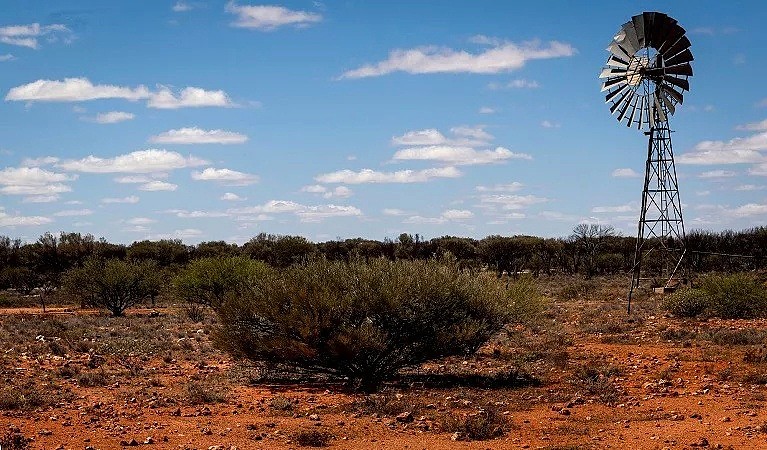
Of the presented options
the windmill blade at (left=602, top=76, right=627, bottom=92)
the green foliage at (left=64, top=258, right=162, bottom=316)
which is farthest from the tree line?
the windmill blade at (left=602, top=76, right=627, bottom=92)

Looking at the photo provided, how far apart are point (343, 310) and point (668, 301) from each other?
59.0ft

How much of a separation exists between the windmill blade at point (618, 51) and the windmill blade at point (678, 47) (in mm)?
1363

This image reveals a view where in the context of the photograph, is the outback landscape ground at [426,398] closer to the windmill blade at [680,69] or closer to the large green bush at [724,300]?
the large green bush at [724,300]

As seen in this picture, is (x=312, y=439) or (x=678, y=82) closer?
(x=312, y=439)

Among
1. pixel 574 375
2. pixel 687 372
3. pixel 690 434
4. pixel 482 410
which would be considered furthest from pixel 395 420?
pixel 687 372

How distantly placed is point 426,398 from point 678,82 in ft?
67.7

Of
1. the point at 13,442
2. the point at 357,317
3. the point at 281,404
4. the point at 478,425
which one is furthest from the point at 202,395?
the point at 478,425

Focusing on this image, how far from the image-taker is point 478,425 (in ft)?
40.8

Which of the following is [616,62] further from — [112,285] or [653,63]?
[112,285]

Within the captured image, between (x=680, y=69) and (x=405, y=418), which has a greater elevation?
(x=680, y=69)

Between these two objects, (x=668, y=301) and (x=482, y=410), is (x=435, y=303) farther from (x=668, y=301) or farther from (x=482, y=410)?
(x=668, y=301)

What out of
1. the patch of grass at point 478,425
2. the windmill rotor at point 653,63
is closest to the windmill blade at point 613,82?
the windmill rotor at point 653,63

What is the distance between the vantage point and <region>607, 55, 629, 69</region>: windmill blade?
3194 cm

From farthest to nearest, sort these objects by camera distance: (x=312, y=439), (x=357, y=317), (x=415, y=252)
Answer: (x=415, y=252) → (x=357, y=317) → (x=312, y=439)
